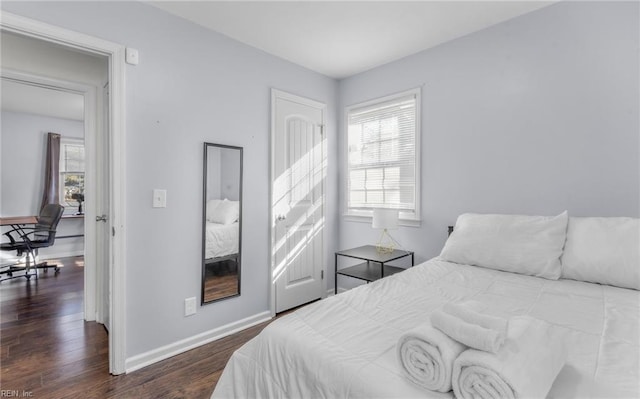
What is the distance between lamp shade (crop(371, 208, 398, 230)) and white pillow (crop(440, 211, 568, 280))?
2.10 ft

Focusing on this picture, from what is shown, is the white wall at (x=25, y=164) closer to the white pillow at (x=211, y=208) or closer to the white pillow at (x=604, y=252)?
the white pillow at (x=211, y=208)

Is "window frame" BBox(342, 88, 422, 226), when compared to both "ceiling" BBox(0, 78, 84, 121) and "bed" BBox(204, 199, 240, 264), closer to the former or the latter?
"bed" BBox(204, 199, 240, 264)

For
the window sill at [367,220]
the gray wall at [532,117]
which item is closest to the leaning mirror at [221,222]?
the window sill at [367,220]

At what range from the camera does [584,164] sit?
2.11 m

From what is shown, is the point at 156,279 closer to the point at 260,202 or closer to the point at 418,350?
the point at 260,202

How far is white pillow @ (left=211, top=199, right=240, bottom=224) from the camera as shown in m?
2.63

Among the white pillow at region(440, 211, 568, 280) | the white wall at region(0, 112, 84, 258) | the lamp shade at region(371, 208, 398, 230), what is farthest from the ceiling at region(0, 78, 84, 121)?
the white pillow at region(440, 211, 568, 280)

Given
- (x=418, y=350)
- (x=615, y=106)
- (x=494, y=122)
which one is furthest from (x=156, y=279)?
(x=615, y=106)

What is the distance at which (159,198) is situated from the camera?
7.45 ft

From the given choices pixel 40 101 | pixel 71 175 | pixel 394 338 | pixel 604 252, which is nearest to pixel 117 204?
pixel 394 338

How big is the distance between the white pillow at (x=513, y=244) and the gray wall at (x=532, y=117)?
35cm

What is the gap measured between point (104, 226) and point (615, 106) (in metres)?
4.06

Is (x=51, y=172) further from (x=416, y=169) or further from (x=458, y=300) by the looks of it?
(x=458, y=300)

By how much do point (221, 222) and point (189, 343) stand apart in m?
0.98
